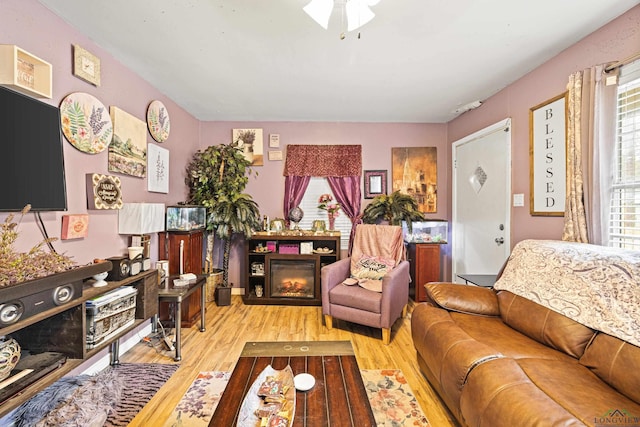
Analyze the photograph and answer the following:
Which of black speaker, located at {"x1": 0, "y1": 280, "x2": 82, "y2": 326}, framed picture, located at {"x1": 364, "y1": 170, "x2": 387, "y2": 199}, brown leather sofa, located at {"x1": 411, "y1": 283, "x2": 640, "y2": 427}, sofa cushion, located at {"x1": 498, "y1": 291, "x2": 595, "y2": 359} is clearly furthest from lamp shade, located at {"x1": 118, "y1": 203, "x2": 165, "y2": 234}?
sofa cushion, located at {"x1": 498, "y1": 291, "x2": 595, "y2": 359}

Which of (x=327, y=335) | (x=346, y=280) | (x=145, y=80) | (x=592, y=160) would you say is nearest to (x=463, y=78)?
(x=592, y=160)

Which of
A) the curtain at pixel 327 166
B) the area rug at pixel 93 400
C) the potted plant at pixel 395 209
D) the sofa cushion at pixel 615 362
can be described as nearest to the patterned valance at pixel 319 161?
the curtain at pixel 327 166

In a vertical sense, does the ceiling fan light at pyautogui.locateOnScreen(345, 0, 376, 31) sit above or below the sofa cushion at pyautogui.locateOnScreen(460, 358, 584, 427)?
above

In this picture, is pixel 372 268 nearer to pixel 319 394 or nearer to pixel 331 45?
pixel 319 394

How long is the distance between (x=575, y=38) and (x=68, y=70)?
3714 mm

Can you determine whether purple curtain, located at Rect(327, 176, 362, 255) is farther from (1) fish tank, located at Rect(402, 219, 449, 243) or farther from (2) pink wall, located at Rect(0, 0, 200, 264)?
(2) pink wall, located at Rect(0, 0, 200, 264)

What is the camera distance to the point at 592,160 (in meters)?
1.89

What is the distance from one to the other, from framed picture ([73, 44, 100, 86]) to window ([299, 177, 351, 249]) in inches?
103

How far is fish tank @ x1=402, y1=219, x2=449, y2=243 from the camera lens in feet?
11.9

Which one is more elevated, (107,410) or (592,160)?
(592,160)

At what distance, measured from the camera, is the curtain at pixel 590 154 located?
184cm

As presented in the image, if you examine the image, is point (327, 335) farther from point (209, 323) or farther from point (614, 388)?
point (614, 388)

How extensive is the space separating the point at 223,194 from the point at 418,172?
9.13 ft

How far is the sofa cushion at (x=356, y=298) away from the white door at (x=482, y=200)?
1553 mm
